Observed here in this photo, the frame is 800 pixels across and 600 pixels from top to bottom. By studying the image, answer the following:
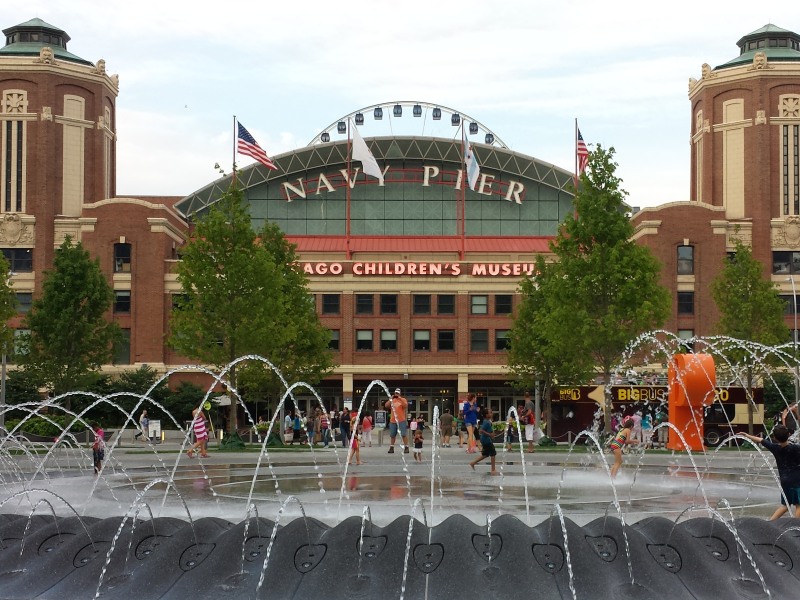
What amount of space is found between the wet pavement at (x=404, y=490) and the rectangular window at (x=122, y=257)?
4519cm

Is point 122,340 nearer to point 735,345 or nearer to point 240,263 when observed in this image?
point 240,263

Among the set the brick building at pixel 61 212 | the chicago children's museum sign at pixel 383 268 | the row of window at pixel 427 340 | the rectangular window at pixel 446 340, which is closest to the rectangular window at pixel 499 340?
the row of window at pixel 427 340

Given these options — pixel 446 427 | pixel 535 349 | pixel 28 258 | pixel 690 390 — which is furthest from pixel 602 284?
pixel 28 258

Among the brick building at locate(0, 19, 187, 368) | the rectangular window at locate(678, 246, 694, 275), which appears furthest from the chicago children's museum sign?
the rectangular window at locate(678, 246, 694, 275)

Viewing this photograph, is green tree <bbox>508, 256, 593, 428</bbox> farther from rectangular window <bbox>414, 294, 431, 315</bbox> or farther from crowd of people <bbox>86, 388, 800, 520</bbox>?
rectangular window <bbox>414, 294, 431, 315</bbox>

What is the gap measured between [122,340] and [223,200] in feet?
36.3

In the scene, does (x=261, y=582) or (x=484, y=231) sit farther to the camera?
(x=484, y=231)

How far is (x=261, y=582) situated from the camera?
11.8m

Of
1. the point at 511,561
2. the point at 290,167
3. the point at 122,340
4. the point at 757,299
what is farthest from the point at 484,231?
the point at 511,561

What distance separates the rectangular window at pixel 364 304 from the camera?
263ft

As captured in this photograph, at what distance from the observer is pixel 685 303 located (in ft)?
258

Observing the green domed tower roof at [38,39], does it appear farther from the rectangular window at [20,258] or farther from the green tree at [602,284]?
the green tree at [602,284]

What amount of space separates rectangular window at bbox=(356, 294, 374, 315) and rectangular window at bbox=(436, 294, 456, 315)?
4.99 metres

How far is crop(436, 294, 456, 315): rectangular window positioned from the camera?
80375 millimetres
